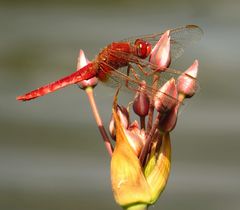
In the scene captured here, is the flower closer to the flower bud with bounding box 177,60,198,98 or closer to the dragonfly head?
the flower bud with bounding box 177,60,198,98

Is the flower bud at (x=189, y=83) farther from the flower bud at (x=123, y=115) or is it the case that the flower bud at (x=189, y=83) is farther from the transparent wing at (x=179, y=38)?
the transparent wing at (x=179, y=38)

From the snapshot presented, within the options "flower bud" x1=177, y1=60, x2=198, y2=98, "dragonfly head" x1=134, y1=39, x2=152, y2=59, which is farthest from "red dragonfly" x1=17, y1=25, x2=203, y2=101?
"flower bud" x1=177, y1=60, x2=198, y2=98

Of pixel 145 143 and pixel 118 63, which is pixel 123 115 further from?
pixel 118 63

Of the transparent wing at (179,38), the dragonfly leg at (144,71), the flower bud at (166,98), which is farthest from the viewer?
the transparent wing at (179,38)

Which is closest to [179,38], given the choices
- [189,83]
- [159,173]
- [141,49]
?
[141,49]

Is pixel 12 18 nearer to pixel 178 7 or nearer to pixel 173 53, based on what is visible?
pixel 178 7

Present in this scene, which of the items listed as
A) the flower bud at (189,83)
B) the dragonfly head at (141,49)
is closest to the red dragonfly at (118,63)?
the dragonfly head at (141,49)
